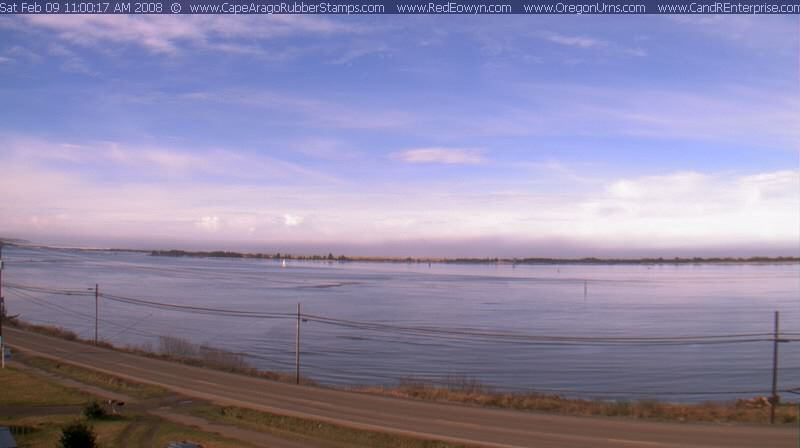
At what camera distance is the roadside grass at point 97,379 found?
59.1 ft

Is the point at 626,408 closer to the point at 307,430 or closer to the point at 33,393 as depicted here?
the point at 307,430

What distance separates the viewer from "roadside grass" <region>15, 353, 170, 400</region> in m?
18.0

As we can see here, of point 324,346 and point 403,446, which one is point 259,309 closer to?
point 324,346

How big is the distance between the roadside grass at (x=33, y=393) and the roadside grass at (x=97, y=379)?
1104 millimetres

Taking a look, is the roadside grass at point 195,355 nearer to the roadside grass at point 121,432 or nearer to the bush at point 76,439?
the roadside grass at point 121,432

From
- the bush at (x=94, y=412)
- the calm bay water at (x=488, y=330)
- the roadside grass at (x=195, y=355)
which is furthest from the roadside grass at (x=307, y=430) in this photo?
the calm bay water at (x=488, y=330)

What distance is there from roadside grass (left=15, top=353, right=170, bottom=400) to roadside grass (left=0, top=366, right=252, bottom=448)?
1.21m

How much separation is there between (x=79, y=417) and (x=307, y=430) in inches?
207

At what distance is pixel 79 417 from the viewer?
15.1 metres

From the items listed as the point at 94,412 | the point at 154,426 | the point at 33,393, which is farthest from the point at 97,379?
the point at 154,426

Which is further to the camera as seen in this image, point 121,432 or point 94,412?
point 94,412

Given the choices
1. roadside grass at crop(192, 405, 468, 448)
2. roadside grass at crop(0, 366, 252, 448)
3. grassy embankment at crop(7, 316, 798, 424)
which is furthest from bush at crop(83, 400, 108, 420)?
grassy embankment at crop(7, 316, 798, 424)

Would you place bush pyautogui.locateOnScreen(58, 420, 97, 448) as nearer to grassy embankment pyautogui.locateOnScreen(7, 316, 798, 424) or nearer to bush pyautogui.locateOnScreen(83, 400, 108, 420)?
bush pyautogui.locateOnScreen(83, 400, 108, 420)

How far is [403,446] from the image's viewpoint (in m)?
13.0
